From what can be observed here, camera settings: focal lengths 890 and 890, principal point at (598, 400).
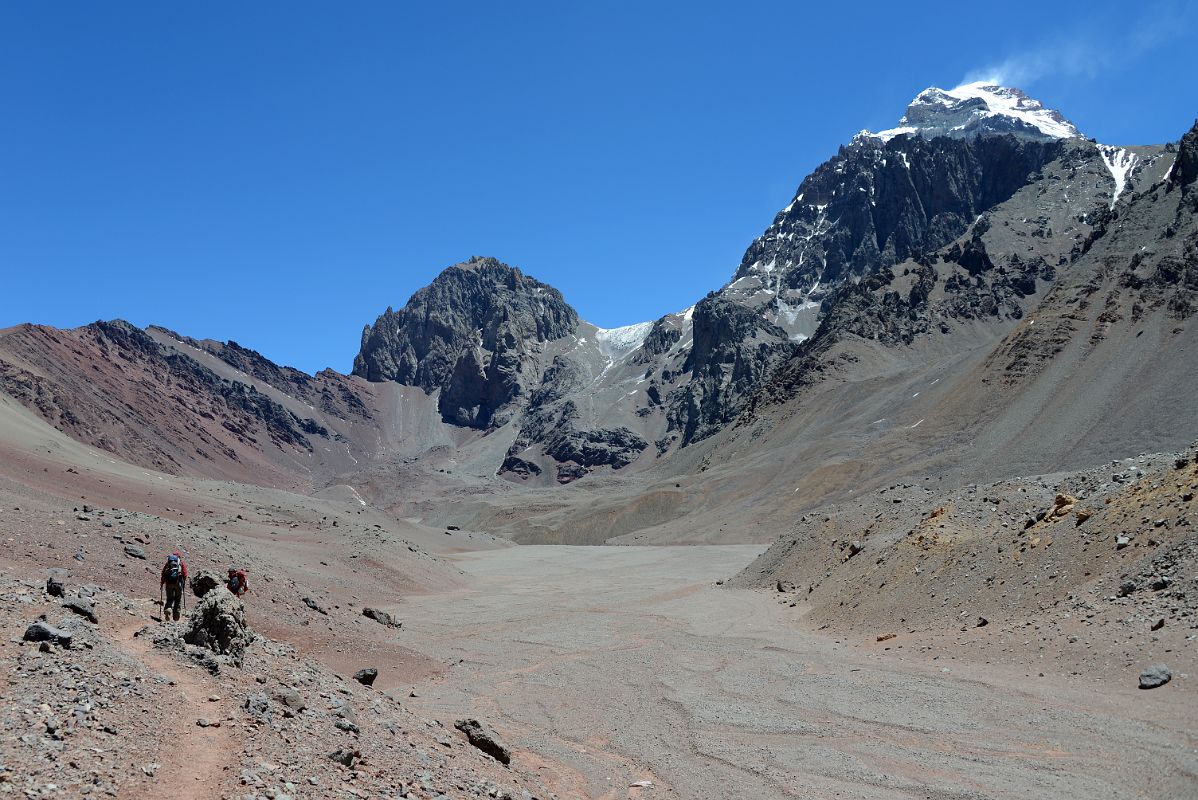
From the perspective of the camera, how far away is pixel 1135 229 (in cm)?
11725

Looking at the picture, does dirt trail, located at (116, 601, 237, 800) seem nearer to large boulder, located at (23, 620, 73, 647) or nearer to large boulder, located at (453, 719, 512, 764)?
large boulder, located at (23, 620, 73, 647)

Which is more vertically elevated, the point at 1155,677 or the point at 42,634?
the point at 42,634

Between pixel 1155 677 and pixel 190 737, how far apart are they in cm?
1679

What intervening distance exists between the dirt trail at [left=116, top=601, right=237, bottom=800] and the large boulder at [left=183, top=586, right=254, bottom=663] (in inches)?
26.2

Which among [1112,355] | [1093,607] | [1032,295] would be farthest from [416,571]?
[1032,295]

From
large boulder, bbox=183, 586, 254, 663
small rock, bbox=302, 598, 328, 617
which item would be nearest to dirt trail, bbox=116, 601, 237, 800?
large boulder, bbox=183, 586, 254, 663

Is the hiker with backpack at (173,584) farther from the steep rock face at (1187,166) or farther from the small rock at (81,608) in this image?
the steep rock face at (1187,166)

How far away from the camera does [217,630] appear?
1405cm

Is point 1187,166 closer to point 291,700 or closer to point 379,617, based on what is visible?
point 379,617

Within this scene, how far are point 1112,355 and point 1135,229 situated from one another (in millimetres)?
33946

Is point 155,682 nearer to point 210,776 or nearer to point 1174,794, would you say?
point 210,776

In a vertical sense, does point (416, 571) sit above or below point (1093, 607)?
below

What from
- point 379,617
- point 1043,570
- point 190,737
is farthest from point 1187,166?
point 190,737

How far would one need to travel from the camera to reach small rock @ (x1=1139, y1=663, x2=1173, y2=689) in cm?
1689
